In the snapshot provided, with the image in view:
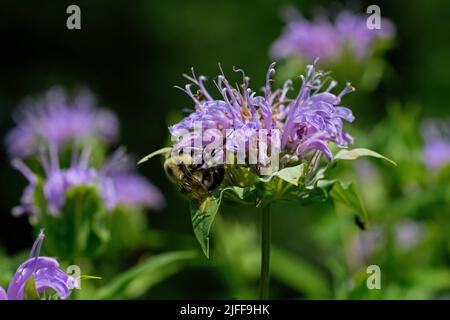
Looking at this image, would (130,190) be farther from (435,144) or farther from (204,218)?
(204,218)

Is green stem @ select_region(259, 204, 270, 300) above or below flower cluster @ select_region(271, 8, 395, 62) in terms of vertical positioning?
below

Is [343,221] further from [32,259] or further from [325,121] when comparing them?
[32,259]

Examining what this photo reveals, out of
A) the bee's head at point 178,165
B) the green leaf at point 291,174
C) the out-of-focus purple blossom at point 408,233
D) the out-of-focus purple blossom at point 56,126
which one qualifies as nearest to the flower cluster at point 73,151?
the out-of-focus purple blossom at point 56,126

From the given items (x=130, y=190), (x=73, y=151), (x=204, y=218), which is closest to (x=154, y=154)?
(x=204, y=218)

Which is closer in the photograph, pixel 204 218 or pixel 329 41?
pixel 204 218

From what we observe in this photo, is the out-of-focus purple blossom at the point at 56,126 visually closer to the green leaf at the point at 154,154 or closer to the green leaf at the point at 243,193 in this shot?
the green leaf at the point at 154,154

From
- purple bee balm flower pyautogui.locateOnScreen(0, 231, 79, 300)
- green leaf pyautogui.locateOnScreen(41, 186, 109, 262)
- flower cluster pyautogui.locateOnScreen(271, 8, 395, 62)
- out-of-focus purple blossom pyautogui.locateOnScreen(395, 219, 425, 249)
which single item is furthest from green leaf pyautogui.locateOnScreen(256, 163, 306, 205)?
flower cluster pyautogui.locateOnScreen(271, 8, 395, 62)

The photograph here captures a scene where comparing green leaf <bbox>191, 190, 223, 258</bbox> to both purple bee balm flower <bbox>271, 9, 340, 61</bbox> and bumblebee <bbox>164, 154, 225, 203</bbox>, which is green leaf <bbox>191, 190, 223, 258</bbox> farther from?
purple bee balm flower <bbox>271, 9, 340, 61</bbox>
